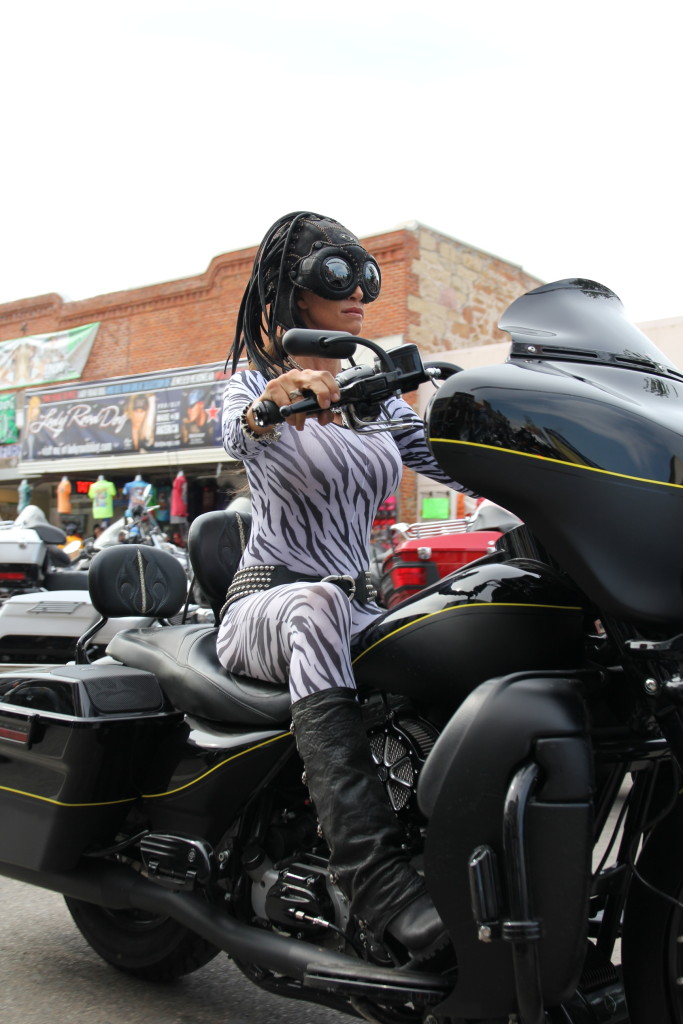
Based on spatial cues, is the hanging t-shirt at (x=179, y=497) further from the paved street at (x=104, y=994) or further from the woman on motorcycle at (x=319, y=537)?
the woman on motorcycle at (x=319, y=537)

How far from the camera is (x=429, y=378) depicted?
2.19m

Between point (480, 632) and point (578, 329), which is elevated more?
point (578, 329)

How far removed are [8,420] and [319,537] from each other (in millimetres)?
21962

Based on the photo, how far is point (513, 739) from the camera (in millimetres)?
1797

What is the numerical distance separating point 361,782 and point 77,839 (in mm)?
1053

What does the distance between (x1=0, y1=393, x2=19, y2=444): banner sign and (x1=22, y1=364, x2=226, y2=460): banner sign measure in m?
0.95

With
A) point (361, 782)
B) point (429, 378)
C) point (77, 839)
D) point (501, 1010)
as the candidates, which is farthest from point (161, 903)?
point (429, 378)

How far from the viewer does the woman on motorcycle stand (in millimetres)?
2082

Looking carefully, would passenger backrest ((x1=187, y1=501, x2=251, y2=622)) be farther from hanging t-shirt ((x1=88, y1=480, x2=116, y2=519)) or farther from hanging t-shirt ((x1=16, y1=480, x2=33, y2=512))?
hanging t-shirt ((x1=16, y1=480, x2=33, y2=512))

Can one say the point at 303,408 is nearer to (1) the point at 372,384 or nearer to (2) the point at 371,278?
(1) the point at 372,384

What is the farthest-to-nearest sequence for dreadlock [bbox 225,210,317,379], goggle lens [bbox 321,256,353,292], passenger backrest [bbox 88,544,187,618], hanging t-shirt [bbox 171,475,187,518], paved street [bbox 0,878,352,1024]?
hanging t-shirt [bbox 171,475,187,518]
passenger backrest [bbox 88,544,187,618]
paved street [bbox 0,878,352,1024]
dreadlock [bbox 225,210,317,379]
goggle lens [bbox 321,256,353,292]

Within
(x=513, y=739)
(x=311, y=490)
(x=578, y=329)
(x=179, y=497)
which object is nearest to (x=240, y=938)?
(x=513, y=739)

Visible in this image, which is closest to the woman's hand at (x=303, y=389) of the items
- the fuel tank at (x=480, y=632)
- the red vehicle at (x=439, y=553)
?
the fuel tank at (x=480, y=632)

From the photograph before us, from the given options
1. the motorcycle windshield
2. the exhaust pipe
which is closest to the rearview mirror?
the motorcycle windshield
